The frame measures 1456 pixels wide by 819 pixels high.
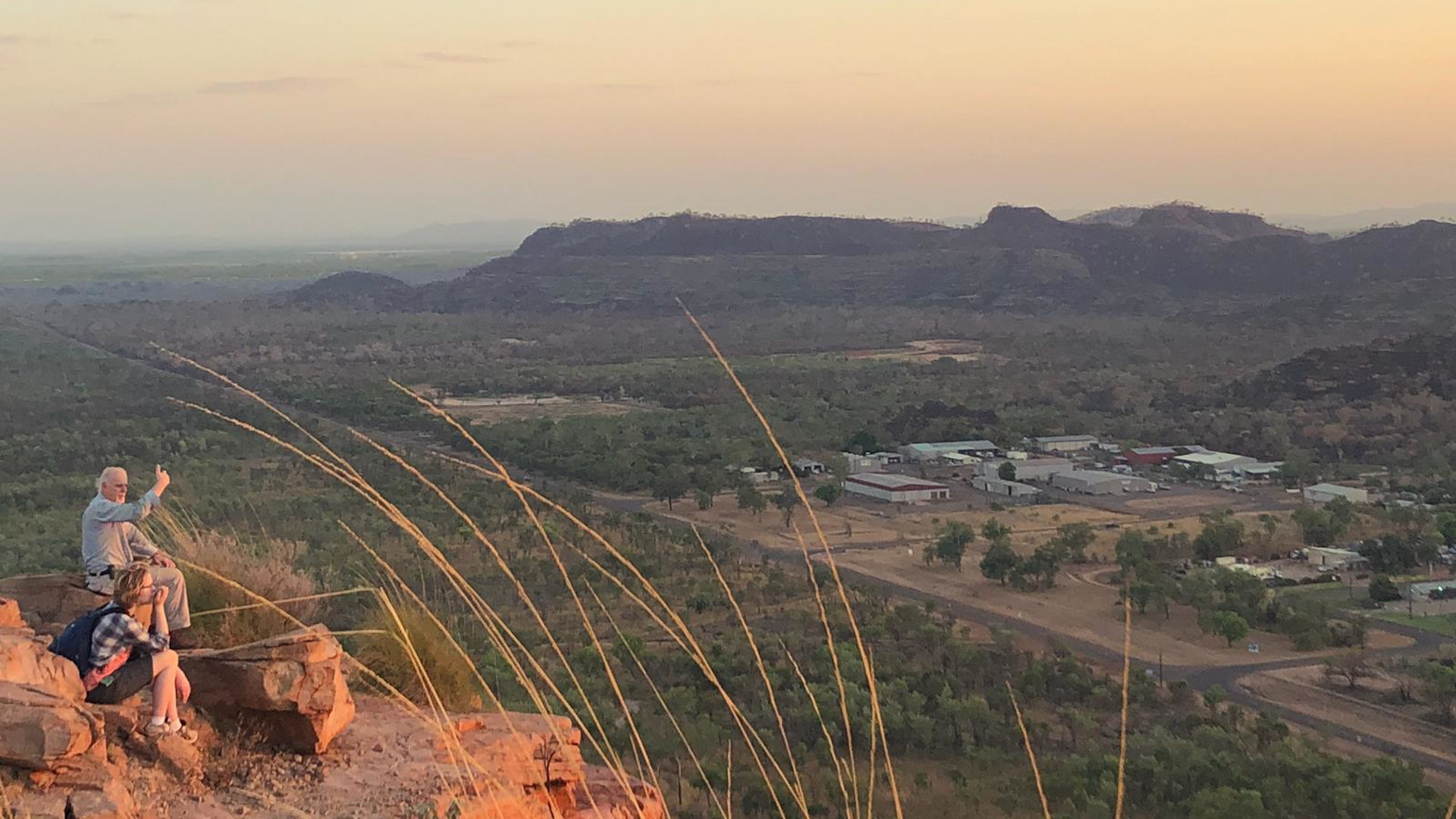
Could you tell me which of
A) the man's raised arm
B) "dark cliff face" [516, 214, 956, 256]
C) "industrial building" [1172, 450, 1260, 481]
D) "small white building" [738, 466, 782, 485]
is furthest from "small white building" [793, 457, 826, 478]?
"dark cliff face" [516, 214, 956, 256]

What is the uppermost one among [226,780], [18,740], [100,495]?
[100,495]

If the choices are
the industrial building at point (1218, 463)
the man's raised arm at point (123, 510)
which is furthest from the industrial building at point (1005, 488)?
the man's raised arm at point (123, 510)

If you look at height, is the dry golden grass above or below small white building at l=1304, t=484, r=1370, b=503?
above

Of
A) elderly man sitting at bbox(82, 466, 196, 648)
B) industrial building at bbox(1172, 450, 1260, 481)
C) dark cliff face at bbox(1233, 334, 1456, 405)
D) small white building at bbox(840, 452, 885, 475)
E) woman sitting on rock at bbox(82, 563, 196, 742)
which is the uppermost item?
elderly man sitting at bbox(82, 466, 196, 648)

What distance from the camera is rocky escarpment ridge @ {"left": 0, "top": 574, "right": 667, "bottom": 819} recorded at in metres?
4.88

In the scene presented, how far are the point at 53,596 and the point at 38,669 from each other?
2.69 m

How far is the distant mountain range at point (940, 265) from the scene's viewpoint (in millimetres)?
129750

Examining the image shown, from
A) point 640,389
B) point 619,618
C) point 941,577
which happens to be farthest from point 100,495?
point 640,389

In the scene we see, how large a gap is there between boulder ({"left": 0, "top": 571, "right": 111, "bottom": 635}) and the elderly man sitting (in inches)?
48.1

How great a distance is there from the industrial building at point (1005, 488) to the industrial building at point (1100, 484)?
1385 millimetres

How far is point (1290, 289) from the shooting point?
128500 mm

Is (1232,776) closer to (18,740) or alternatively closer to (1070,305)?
(18,740)

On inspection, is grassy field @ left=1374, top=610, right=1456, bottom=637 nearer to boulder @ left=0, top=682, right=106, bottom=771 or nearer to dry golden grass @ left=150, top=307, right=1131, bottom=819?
dry golden grass @ left=150, top=307, right=1131, bottom=819

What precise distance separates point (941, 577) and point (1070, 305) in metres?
101
